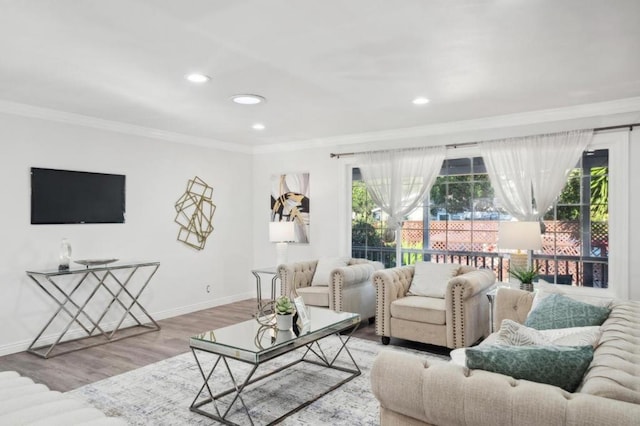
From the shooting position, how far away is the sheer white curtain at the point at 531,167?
4.37m

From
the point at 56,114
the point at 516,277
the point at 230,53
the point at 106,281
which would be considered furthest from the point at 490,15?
the point at 106,281

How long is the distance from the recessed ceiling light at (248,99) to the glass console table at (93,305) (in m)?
2.22

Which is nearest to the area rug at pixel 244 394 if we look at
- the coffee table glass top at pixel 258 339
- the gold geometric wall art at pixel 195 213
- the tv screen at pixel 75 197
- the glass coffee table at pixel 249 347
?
the glass coffee table at pixel 249 347

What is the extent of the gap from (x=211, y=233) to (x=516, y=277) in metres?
4.09

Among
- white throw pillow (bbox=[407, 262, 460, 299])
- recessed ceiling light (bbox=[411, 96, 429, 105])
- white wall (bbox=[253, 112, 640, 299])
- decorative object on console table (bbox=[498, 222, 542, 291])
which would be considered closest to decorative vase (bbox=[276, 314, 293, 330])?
white throw pillow (bbox=[407, 262, 460, 299])

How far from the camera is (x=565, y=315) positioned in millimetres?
2586

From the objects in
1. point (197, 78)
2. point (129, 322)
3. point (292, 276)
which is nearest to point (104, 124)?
point (197, 78)

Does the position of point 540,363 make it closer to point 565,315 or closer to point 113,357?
point 565,315

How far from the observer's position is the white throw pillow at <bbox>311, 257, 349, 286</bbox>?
5263mm

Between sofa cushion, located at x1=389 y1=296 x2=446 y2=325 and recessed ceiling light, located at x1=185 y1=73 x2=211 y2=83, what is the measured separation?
2740 mm

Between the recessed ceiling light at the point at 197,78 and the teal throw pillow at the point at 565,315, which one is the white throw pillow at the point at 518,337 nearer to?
the teal throw pillow at the point at 565,315

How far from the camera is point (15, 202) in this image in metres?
4.25

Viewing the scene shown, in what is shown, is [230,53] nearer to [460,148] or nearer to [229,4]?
[229,4]

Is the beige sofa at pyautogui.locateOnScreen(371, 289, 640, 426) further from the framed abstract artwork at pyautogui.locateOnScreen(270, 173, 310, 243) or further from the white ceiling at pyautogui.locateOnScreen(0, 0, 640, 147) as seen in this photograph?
the framed abstract artwork at pyautogui.locateOnScreen(270, 173, 310, 243)
